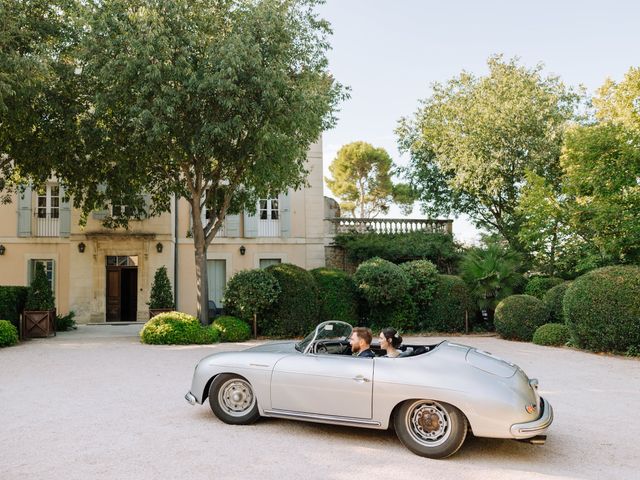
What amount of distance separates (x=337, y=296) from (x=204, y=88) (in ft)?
23.6

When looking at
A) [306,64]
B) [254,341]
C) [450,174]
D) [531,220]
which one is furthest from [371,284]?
[450,174]

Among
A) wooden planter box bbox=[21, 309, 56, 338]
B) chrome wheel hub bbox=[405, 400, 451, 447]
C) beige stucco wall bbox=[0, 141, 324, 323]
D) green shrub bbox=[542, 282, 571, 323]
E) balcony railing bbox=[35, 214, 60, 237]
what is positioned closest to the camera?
chrome wheel hub bbox=[405, 400, 451, 447]

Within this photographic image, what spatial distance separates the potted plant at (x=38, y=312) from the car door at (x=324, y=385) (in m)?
12.7

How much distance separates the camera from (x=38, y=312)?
52.7 ft

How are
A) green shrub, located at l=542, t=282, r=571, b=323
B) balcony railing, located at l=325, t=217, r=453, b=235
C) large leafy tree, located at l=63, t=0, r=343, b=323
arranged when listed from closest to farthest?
large leafy tree, located at l=63, t=0, r=343, b=323 < green shrub, located at l=542, t=282, r=571, b=323 < balcony railing, located at l=325, t=217, r=453, b=235

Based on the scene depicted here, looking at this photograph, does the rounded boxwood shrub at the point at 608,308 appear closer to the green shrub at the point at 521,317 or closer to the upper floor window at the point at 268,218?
the green shrub at the point at 521,317

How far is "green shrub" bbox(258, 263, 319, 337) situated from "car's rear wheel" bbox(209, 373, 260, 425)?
9.91 meters

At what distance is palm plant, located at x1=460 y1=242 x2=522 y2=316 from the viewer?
17.8 meters

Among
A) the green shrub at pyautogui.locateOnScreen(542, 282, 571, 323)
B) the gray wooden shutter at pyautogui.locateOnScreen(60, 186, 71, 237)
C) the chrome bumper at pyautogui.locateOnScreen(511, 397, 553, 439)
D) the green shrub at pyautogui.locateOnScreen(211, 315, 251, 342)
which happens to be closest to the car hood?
the chrome bumper at pyautogui.locateOnScreen(511, 397, 553, 439)

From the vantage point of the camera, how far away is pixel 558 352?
13273 millimetres

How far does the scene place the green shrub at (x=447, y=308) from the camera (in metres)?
17.7

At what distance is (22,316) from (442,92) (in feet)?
62.5

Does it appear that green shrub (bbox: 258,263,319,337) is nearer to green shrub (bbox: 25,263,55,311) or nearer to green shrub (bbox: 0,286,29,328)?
green shrub (bbox: 25,263,55,311)

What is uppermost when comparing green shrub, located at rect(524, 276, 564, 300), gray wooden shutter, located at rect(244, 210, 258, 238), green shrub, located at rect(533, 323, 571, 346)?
gray wooden shutter, located at rect(244, 210, 258, 238)
